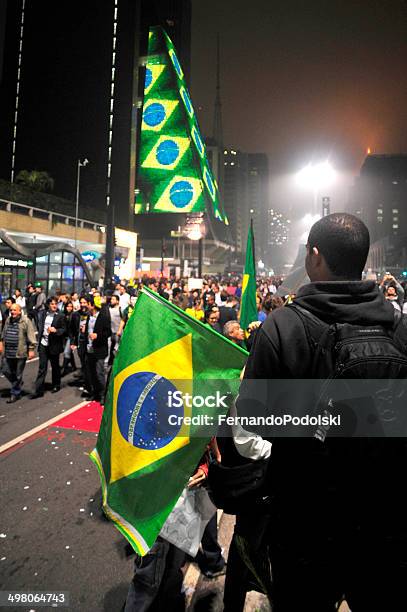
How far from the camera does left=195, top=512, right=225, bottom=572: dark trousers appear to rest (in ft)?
10.1

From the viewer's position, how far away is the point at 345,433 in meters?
1.37

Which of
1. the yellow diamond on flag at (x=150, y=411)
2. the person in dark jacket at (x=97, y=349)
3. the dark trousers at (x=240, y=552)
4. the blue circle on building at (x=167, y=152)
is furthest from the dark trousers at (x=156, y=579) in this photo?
the blue circle on building at (x=167, y=152)

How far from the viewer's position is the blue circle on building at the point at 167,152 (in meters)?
35.7

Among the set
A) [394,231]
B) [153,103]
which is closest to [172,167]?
[153,103]

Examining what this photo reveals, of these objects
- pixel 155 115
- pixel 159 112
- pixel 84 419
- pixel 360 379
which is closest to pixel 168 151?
pixel 155 115

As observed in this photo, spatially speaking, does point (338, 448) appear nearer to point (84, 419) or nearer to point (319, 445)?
point (319, 445)

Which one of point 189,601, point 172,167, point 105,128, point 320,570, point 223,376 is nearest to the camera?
point 320,570

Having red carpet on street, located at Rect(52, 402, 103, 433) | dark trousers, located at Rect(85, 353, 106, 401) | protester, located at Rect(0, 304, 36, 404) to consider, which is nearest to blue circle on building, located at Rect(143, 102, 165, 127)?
protester, located at Rect(0, 304, 36, 404)

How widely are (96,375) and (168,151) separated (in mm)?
32570

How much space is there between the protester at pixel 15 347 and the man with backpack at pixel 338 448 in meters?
7.28

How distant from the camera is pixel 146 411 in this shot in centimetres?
222

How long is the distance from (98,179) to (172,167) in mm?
25983

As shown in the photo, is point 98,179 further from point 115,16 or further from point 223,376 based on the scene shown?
point 223,376

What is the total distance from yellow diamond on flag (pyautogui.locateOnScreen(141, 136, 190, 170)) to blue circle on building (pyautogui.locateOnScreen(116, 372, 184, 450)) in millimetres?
36052
